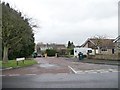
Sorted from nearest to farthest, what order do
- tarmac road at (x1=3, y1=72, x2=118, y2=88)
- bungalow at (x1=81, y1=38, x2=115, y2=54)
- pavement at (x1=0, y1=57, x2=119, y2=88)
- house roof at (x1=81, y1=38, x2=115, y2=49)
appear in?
tarmac road at (x1=3, y1=72, x2=118, y2=88) < pavement at (x1=0, y1=57, x2=119, y2=88) < bungalow at (x1=81, y1=38, x2=115, y2=54) < house roof at (x1=81, y1=38, x2=115, y2=49)

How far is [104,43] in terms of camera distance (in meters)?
85.2

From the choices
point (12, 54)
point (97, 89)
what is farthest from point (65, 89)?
point (12, 54)

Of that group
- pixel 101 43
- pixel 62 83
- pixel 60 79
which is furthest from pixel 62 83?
pixel 101 43

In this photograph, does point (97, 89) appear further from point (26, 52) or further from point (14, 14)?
point (26, 52)

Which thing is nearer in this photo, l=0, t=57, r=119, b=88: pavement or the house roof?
l=0, t=57, r=119, b=88: pavement

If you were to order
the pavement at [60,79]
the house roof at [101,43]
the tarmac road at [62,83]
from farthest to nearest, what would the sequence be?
the house roof at [101,43], the pavement at [60,79], the tarmac road at [62,83]

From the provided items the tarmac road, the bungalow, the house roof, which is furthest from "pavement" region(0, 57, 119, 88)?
the house roof

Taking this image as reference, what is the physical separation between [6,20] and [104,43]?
5440cm

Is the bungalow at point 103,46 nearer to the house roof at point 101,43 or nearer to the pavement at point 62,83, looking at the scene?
the house roof at point 101,43

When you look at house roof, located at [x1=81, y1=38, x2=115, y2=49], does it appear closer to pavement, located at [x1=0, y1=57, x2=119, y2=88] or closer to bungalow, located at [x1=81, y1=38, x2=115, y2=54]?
bungalow, located at [x1=81, y1=38, x2=115, y2=54]

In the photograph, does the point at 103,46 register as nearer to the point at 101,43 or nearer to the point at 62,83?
the point at 101,43

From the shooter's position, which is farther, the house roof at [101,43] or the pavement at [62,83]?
the house roof at [101,43]

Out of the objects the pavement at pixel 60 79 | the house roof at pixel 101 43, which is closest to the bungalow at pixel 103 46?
the house roof at pixel 101 43

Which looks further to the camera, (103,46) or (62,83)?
(103,46)
